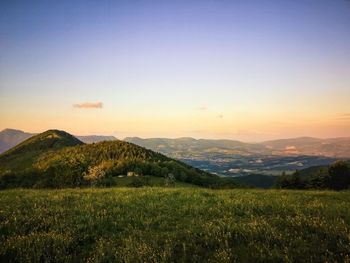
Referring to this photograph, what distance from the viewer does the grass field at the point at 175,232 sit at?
24.3 ft

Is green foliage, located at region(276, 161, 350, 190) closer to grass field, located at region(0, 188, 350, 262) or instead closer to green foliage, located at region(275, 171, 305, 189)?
green foliage, located at region(275, 171, 305, 189)

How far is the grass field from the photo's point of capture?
7.39 metres

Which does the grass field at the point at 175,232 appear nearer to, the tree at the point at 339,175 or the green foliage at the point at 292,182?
the tree at the point at 339,175

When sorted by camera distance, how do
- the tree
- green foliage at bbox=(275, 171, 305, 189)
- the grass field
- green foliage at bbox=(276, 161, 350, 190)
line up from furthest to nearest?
green foliage at bbox=(275, 171, 305, 189)
the tree
green foliage at bbox=(276, 161, 350, 190)
the grass field

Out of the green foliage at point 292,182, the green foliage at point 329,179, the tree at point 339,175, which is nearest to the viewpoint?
the green foliage at point 329,179

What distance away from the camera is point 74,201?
48.8ft

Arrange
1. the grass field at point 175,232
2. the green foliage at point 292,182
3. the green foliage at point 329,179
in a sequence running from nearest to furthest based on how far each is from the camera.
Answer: the grass field at point 175,232 → the green foliage at point 329,179 → the green foliage at point 292,182

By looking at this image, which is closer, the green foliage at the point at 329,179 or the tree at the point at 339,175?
the green foliage at the point at 329,179

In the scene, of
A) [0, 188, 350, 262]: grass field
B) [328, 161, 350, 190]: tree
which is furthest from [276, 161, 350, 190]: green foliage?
[0, 188, 350, 262]: grass field

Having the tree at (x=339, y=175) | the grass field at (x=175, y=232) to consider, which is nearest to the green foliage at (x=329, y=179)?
the tree at (x=339, y=175)

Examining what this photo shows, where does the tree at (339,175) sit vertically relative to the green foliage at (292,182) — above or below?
above

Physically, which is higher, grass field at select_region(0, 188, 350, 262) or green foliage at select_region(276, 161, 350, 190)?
grass field at select_region(0, 188, 350, 262)

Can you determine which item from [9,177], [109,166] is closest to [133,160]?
[109,166]

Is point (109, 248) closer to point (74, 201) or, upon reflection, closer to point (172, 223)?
point (172, 223)
